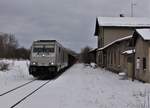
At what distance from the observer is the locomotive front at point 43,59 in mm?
29953

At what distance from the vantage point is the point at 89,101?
1406 cm

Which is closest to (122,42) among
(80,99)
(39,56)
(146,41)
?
(39,56)

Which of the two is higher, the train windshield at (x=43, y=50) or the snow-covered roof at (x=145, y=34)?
the snow-covered roof at (x=145, y=34)

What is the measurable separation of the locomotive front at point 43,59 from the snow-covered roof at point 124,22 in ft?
90.4

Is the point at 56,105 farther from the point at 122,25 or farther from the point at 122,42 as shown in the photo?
the point at 122,25

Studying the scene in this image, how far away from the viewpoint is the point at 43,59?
3041 cm

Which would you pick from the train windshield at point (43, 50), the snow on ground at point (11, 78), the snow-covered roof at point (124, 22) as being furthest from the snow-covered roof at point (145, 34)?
the snow-covered roof at point (124, 22)

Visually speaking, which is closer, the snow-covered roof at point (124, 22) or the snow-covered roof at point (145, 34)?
the snow-covered roof at point (145, 34)

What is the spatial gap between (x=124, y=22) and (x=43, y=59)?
100.0ft

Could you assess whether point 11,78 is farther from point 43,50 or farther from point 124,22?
point 124,22

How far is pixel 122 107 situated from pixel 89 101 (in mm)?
1930

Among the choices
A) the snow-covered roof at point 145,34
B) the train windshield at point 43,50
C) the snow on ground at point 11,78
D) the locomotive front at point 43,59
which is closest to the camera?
the snow on ground at point 11,78

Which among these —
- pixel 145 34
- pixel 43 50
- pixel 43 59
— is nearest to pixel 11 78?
pixel 43 59

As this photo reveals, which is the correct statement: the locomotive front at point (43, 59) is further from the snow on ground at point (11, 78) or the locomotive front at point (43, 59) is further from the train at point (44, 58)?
the snow on ground at point (11, 78)
